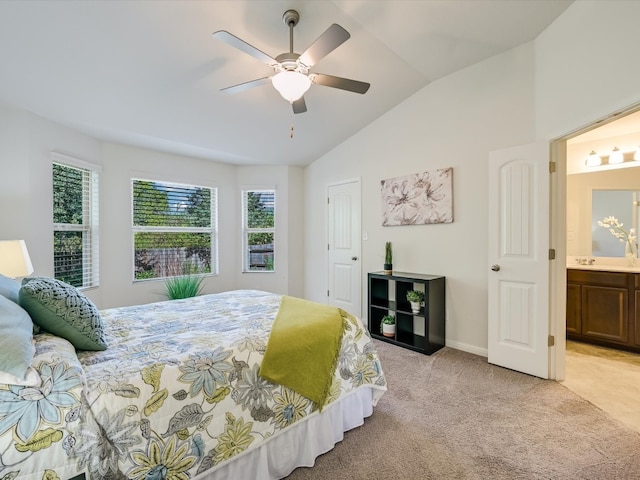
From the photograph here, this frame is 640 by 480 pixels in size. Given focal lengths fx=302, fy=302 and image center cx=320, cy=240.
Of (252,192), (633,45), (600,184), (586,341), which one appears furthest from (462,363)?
(252,192)

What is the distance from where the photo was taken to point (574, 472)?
1.55 meters

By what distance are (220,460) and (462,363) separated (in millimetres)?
2385

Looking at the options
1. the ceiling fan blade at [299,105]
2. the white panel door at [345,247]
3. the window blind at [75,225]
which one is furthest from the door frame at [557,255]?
the window blind at [75,225]

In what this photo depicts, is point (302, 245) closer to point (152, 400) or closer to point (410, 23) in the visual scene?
point (410, 23)

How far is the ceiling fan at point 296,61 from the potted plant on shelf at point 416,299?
2.10 m

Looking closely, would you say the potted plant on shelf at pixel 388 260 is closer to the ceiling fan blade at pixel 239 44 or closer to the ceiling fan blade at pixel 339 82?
the ceiling fan blade at pixel 339 82

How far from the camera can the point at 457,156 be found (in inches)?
126

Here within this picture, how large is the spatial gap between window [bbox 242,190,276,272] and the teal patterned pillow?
3.50 metres

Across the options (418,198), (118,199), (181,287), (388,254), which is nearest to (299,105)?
(418,198)

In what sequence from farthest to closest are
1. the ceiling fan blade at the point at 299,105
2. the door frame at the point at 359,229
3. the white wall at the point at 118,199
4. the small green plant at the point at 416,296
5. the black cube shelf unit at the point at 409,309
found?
the door frame at the point at 359,229 < the small green plant at the point at 416,296 < the black cube shelf unit at the point at 409,309 < the white wall at the point at 118,199 < the ceiling fan blade at the point at 299,105

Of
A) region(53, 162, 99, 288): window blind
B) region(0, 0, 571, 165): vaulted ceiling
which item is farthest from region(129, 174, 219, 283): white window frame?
region(0, 0, 571, 165): vaulted ceiling

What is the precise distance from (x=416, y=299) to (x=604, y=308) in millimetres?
1975

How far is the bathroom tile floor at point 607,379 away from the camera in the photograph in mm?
2117

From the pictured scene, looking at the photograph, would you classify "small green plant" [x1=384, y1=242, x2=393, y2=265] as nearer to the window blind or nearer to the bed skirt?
the bed skirt
